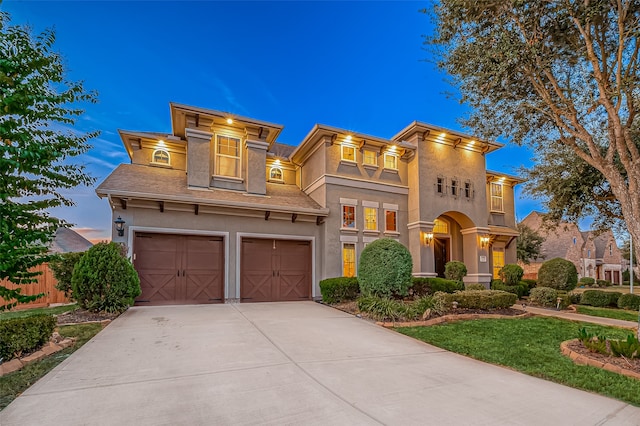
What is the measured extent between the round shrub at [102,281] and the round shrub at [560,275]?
16657 mm

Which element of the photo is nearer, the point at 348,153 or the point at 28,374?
the point at 28,374

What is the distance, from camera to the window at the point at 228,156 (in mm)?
12969

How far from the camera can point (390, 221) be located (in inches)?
579

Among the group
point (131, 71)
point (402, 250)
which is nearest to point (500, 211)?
point (402, 250)

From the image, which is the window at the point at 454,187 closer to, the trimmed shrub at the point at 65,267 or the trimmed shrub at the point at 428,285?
the trimmed shrub at the point at 428,285

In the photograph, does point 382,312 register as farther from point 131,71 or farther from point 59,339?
point 131,71

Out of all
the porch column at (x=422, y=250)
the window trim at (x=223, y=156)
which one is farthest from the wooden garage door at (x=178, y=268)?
the porch column at (x=422, y=250)

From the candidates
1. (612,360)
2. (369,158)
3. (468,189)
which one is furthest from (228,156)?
(612,360)

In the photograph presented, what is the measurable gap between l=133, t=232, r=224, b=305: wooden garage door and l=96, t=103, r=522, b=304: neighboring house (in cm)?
3

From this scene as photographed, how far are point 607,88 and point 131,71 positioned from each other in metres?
22.9

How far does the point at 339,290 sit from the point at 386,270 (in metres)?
2.28

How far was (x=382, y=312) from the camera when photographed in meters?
8.84

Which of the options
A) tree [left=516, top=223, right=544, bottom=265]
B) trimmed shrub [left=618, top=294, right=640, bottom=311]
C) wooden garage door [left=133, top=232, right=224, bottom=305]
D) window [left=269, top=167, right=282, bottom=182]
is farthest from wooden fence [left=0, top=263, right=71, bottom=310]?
tree [left=516, top=223, right=544, bottom=265]

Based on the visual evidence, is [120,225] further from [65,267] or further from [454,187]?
[454,187]
